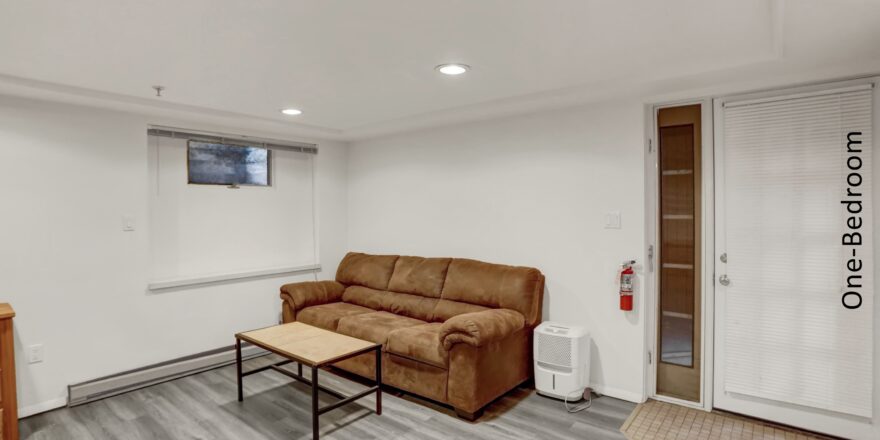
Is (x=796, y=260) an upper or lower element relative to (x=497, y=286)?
upper

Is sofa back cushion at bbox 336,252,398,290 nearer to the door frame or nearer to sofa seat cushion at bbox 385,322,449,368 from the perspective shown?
sofa seat cushion at bbox 385,322,449,368

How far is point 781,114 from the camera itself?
281cm

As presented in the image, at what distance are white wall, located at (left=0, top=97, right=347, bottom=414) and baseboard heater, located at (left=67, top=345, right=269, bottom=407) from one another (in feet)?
0.30

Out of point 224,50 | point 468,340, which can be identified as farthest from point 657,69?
point 224,50

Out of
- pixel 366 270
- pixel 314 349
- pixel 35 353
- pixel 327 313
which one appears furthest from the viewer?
pixel 366 270

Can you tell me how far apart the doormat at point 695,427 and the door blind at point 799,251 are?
0.62 feet

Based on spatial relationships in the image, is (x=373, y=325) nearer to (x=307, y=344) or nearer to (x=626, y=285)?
(x=307, y=344)

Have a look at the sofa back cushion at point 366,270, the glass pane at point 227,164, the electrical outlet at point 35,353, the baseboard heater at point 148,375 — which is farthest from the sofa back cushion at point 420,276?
the electrical outlet at point 35,353

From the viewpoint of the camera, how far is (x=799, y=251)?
2.76m

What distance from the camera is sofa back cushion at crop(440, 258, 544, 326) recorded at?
137 inches

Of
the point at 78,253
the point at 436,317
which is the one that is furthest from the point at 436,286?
the point at 78,253

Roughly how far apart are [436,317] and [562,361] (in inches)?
42.8

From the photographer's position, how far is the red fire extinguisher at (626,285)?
3.21 metres

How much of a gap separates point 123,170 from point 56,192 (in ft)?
1.48
